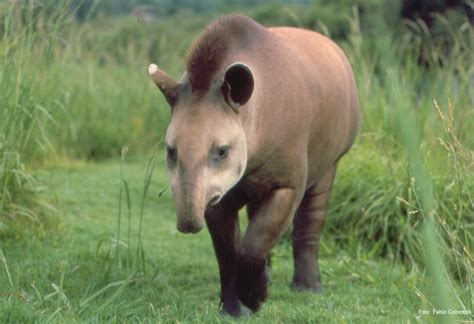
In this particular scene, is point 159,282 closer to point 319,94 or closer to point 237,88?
point 319,94

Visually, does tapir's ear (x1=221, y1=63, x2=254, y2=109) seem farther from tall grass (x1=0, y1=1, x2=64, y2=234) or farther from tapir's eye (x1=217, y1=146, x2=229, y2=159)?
tall grass (x1=0, y1=1, x2=64, y2=234)

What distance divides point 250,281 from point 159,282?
0.95 meters

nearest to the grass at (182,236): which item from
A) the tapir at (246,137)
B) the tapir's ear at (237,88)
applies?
the tapir at (246,137)

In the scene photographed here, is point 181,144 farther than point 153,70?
No

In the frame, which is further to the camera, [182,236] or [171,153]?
[182,236]

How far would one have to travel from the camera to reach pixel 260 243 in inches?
204

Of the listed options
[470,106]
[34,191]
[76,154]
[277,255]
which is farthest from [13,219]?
[76,154]

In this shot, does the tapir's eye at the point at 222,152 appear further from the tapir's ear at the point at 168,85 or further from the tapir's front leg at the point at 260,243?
the tapir's front leg at the point at 260,243

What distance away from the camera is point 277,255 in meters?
7.43

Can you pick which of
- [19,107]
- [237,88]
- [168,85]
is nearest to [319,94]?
[237,88]

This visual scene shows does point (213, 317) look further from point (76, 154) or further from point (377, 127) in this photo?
point (76, 154)

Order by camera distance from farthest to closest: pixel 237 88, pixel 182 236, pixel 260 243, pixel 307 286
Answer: pixel 182 236, pixel 307 286, pixel 260 243, pixel 237 88

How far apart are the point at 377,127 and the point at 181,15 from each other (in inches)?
983

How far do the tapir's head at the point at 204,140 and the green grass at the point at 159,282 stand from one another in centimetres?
62
